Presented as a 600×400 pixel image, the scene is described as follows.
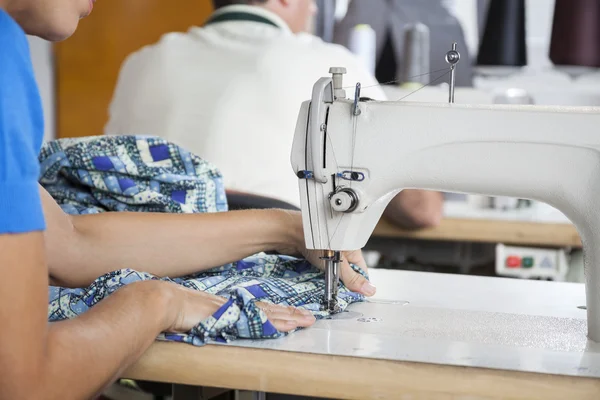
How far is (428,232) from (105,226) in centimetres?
168

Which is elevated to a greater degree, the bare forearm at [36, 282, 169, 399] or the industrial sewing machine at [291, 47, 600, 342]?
the industrial sewing machine at [291, 47, 600, 342]

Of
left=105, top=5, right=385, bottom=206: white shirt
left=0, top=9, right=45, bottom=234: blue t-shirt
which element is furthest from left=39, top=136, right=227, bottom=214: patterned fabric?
left=105, top=5, right=385, bottom=206: white shirt

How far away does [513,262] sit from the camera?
112 inches

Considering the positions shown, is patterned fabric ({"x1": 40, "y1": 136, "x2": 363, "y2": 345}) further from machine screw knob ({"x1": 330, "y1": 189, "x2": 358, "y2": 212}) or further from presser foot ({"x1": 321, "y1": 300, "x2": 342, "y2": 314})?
machine screw knob ({"x1": 330, "y1": 189, "x2": 358, "y2": 212})

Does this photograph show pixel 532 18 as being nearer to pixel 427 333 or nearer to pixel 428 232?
pixel 428 232

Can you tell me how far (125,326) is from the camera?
109cm

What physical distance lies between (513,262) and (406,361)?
1.81m

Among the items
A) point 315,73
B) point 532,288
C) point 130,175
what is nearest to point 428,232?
point 315,73

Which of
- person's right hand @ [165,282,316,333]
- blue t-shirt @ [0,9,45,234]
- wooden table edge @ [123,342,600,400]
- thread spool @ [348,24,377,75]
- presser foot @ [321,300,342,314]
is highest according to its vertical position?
thread spool @ [348,24,377,75]

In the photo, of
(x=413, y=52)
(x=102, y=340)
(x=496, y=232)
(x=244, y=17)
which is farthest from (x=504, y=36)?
(x=102, y=340)

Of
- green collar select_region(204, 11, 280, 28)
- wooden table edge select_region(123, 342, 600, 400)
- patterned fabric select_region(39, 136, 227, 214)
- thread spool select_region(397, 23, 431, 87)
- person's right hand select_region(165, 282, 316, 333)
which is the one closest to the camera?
wooden table edge select_region(123, 342, 600, 400)

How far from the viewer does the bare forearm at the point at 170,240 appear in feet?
4.63

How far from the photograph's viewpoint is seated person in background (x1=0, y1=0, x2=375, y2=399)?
956 mm

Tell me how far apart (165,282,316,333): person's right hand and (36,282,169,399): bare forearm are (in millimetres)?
24
